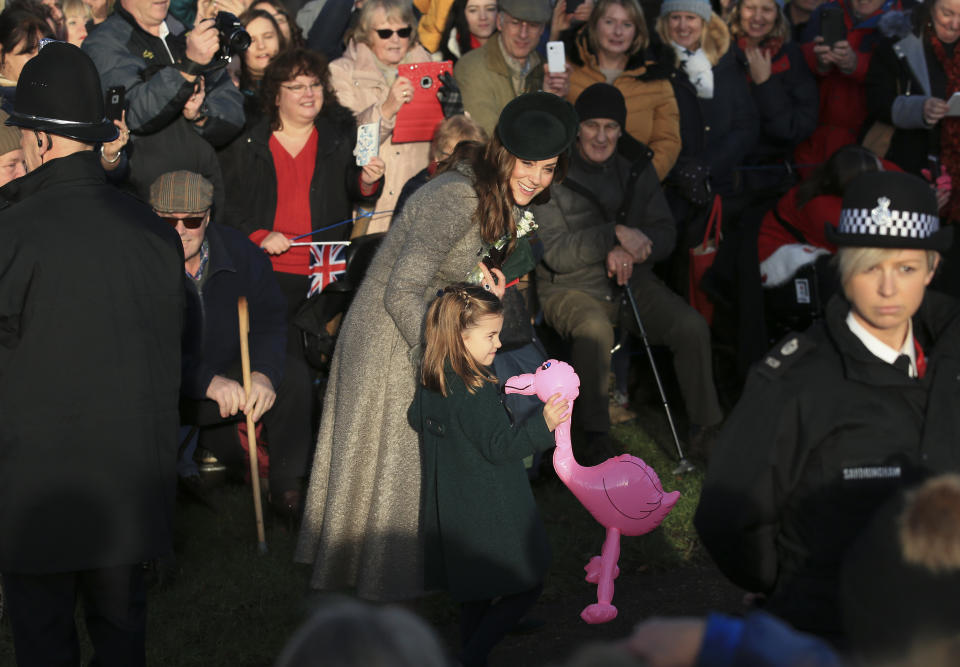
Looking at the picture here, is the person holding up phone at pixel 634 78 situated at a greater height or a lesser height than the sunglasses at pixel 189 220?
greater

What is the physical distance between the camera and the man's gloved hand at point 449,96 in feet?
25.6

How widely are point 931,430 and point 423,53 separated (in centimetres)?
563

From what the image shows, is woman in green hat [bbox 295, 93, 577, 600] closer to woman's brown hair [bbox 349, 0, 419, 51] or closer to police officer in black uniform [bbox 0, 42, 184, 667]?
police officer in black uniform [bbox 0, 42, 184, 667]

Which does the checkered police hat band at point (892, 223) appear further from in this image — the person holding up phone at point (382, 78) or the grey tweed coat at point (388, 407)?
the person holding up phone at point (382, 78)

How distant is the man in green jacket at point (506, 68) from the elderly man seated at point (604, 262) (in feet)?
2.14

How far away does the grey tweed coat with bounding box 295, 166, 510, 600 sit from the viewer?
5.06 meters

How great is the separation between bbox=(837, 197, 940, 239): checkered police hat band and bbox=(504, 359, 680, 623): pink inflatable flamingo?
183 centimetres

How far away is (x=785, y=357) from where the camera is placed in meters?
3.29

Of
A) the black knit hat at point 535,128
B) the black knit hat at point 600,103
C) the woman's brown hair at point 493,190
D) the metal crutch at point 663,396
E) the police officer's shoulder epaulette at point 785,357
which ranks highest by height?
the black knit hat at point 600,103

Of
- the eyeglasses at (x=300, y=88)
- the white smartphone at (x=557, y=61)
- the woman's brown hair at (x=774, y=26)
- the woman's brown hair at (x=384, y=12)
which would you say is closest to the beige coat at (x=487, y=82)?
the white smartphone at (x=557, y=61)

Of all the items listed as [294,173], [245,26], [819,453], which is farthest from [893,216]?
[245,26]

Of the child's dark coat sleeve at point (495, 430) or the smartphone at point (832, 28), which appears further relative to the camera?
the smartphone at point (832, 28)

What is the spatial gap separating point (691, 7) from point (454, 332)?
16.3ft

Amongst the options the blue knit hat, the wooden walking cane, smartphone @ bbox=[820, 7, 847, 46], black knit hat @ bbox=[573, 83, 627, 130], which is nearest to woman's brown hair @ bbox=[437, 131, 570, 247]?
the wooden walking cane
